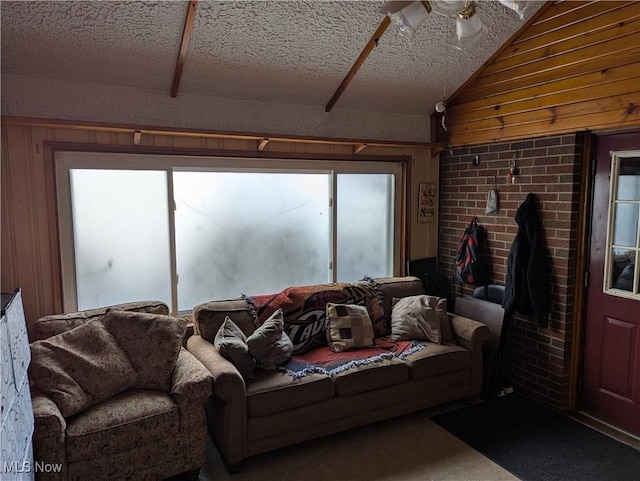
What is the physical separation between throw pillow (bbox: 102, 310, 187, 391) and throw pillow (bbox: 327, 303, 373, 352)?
3.61ft

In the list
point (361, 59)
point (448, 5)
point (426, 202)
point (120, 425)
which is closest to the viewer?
point (448, 5)

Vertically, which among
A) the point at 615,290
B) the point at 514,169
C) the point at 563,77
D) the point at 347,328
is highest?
the point at 563,77

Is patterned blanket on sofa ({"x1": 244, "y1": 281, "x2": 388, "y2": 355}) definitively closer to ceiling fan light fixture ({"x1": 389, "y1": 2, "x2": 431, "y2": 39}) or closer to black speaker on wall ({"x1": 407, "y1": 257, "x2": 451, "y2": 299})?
black speaker on wall ({"x1": 407, "y1": 257, "x2": 451, "y2": 299})

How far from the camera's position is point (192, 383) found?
2.50m

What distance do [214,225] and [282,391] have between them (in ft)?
4.82

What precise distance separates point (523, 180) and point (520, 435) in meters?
1.86

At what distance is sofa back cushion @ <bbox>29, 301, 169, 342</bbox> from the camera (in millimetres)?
2732

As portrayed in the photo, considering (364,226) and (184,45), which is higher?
(184,45)

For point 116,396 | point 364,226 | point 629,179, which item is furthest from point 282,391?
point 629,179

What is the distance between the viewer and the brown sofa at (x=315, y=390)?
262cm

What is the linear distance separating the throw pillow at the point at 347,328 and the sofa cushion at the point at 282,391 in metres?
0.48

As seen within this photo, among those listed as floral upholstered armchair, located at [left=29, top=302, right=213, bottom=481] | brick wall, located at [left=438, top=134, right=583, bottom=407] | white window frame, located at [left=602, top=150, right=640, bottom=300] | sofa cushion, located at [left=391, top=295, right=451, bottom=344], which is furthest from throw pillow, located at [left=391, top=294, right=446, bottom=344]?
floral upholstered armchair, located at [left=29, top=302, right=213, bottom=481]

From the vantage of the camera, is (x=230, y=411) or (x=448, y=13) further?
(x=230, y=411)

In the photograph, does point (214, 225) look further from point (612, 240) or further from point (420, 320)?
point (612, 240)
